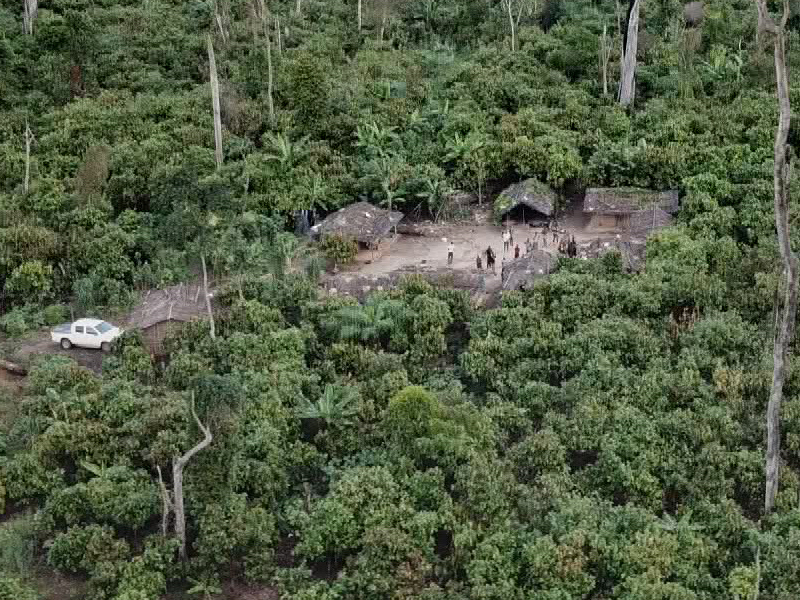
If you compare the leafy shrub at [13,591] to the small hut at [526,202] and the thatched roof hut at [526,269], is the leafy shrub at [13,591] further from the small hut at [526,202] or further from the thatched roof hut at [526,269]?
the small hut at [526,202]

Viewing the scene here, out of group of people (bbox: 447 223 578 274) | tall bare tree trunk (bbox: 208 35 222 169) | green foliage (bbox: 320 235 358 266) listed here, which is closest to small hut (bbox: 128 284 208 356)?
green foliage (bbox: 320 235 358 266)

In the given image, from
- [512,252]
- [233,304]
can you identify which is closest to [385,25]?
[512,252]

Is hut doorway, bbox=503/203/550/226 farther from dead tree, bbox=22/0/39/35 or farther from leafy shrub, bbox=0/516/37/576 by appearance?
dead tree, bbox=22/0/39/35

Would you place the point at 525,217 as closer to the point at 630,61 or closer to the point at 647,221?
the point at 647,221

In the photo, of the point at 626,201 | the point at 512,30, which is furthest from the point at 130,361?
the point at 512,30

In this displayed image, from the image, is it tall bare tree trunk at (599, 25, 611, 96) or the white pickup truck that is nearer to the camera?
the white pickup truck

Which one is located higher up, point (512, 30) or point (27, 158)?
point (512, 30)
